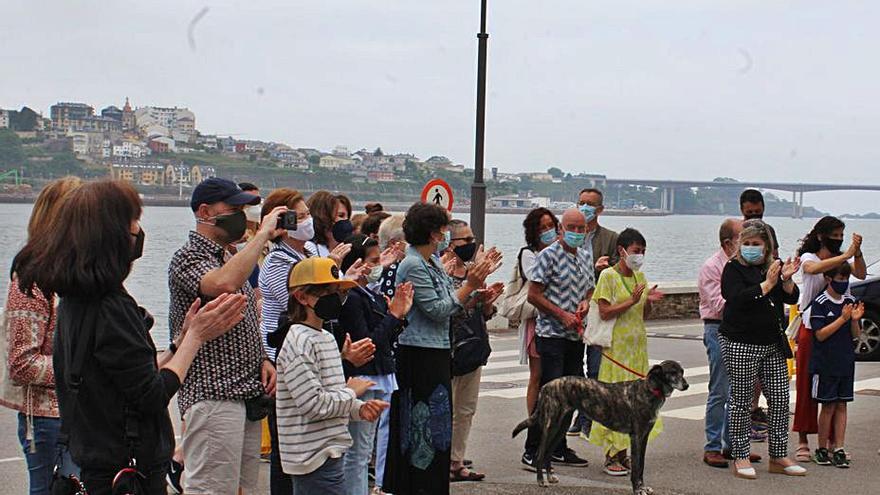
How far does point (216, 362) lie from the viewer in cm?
579

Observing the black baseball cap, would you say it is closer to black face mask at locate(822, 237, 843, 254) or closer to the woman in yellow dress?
the woman in yellow dress

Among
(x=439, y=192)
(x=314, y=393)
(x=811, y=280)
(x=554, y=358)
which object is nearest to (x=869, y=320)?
(x=439, y=192)

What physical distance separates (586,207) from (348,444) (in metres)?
5.81

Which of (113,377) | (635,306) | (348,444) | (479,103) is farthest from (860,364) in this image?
(113,377)

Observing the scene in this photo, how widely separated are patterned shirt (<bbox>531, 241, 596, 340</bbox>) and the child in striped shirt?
151 inches

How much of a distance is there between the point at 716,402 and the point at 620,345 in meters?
1.15

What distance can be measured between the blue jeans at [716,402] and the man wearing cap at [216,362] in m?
5.13

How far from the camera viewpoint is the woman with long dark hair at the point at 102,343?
439 centimetres

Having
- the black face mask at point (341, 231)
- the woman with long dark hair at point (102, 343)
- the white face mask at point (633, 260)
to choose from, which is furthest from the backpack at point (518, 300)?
the woman with long dark hair at point (102, 343)

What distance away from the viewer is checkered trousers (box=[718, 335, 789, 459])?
30.9ft

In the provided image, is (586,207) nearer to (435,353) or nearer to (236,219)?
(435,353)

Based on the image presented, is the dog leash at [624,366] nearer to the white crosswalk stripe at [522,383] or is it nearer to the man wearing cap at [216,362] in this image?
the white crosswalk stripe at [522,383]

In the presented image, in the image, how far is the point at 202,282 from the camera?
18.8ft

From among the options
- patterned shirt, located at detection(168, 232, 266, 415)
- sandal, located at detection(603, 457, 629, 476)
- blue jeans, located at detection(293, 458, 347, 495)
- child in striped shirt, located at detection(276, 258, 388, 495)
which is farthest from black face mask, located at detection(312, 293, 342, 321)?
sandal, located at detection(603, 457, 629, 476)
